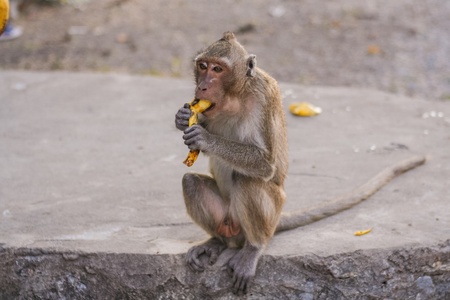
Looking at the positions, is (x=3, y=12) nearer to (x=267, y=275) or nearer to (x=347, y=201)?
(x=267, y=275)

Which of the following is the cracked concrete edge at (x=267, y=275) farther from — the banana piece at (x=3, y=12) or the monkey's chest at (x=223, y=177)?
the banana piece at (x=3, y=12)

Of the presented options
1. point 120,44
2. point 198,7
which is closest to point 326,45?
point 198,7

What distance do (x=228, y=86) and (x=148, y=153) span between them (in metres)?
2.38

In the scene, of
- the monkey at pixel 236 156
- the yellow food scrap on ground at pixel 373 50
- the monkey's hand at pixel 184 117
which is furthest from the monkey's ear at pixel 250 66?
the yellow food scrap on ground at pixel 373 50

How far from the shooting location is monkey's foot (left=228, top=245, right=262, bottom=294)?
3.78 meters

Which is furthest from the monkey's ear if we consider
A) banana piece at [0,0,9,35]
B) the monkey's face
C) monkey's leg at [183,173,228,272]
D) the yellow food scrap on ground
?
the yellow food scrap on ground

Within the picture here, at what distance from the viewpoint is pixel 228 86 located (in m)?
3.76

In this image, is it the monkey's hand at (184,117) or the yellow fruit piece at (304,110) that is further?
the yellow fruit piece at (304,110)

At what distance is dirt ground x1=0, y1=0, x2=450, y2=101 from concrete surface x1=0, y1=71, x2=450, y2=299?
178cm

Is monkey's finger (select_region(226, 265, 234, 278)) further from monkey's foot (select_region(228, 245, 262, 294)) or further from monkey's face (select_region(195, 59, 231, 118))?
monkey's face (select_region(195, 59, 231, 118))

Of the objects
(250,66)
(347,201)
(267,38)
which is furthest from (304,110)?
(267,38)

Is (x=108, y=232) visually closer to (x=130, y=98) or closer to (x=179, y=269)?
(x=179, y=269)

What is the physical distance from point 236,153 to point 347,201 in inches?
48.5

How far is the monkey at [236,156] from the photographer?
3.74 metres
